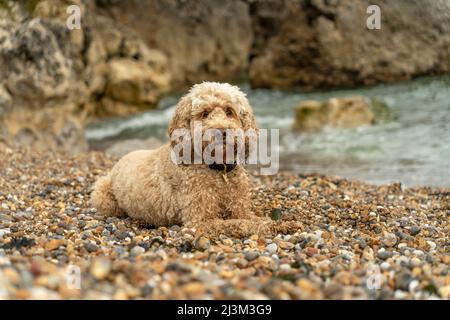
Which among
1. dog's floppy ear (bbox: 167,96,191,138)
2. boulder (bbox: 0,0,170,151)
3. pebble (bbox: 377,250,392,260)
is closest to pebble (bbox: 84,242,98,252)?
dog's floppy ear (bbox: 167,96,191,138)

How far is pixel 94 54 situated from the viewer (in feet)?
67.2

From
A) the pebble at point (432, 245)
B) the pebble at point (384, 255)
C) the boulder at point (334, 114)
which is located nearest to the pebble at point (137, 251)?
the pebble at point (384, 255)

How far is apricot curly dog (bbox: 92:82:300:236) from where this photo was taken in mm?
6250

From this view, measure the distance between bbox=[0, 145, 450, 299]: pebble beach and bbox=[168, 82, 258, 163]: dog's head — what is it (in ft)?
3.20

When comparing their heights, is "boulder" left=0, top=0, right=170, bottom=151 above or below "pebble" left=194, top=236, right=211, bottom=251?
above

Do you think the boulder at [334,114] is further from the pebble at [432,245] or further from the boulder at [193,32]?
the boulder at [193,32]

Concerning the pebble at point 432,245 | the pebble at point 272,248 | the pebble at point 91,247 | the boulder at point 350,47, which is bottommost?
the pebble at point 432,245

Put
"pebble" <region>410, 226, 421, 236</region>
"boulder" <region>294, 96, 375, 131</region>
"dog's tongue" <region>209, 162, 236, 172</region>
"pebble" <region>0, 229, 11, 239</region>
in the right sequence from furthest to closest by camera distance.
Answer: "boulder" <region>294, 96, 375, 131</region>
"pebble" <region>410, 226, 421, 236</region>
"dog's tongue" <region>209, 162, 236, 172</region>
"pebble" <region>0, 229, 11, 239</region>

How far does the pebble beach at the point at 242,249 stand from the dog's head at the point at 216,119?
976 millimetres

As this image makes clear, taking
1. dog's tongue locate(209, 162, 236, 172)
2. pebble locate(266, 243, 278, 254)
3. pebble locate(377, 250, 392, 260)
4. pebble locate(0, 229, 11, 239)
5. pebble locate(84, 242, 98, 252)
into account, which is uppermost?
dog's tongue locate(209, 162, 236, 172)

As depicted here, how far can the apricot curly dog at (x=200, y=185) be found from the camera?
246 inches

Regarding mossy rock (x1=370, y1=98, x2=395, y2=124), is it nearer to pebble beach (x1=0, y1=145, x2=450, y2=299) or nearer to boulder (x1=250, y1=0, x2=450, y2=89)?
boulder (x1=250, y1=0, x2=450, y2=89)

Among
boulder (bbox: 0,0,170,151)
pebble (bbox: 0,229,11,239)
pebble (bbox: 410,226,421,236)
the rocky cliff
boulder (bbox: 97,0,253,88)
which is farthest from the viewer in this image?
boulder (bbox: 97,0,253,88)
